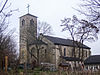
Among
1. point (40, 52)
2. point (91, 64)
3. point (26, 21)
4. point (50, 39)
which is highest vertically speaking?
point (26, 21)

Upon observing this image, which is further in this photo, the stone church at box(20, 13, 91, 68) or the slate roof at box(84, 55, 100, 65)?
the slate roof at box(84, 55, 100, 65)

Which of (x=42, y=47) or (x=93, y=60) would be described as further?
(x=93, y=60)

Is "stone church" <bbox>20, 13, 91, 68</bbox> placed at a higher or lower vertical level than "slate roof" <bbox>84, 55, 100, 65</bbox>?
higher

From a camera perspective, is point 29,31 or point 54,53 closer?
point 29,31

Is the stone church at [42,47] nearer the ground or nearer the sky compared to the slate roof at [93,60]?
nearer the sky

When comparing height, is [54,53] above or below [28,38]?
below

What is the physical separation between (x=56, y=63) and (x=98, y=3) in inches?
1889

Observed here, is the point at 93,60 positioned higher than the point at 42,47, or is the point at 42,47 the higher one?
the point at 42,47

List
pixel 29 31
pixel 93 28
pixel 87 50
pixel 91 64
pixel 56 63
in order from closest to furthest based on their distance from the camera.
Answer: pixel 93 28, pixel 29 31, pixel 56 63, pixel 91 64, pixel 87 50

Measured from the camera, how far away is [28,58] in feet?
187

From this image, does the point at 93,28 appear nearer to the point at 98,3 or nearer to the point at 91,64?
the point at 98,3

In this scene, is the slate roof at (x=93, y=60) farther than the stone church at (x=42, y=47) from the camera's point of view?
Yes

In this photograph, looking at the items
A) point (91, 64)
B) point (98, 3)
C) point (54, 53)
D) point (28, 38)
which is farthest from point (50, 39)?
point (98, 3)

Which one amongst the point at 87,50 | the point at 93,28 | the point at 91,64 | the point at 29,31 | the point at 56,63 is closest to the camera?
the point at 93,28
